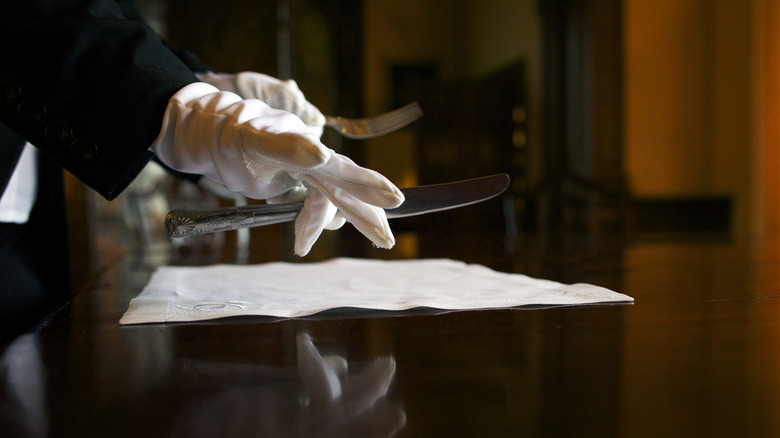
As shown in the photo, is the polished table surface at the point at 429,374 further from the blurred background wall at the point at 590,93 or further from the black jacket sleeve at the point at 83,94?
the blurred background wall at the point at 590,93

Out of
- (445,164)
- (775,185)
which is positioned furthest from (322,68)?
(775,185)

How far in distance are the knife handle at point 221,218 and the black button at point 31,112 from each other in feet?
0.35

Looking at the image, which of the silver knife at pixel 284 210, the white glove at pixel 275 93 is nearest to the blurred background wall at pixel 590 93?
the white glove at pixel 275 93

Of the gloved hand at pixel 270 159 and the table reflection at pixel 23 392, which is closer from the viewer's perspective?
the table reflection at pixel 23 392

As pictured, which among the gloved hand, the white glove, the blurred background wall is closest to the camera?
the gloved hand

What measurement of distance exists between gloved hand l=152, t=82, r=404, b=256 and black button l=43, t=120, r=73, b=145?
6 centimetres

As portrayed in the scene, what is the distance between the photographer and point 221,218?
1.46 ft

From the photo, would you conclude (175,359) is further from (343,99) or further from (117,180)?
(343,99)

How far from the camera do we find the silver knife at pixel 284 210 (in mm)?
438

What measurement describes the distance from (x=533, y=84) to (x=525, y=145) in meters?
0.51

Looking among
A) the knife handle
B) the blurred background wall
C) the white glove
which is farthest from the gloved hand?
the blurred background wall

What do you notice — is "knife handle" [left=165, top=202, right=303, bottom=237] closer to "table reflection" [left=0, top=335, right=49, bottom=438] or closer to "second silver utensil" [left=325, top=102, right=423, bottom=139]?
"table reflection" [left=0, top=335, right=49, bottom=438]

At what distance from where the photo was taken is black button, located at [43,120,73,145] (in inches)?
17.3

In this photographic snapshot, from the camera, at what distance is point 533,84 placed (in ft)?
15.8
